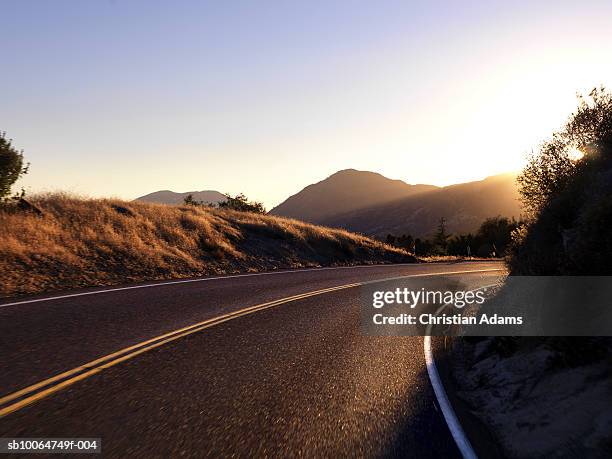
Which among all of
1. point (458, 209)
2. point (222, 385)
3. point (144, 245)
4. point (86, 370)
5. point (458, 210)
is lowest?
point (222, 385)

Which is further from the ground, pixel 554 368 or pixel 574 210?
pixel 574 210

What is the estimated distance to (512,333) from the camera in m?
8.09

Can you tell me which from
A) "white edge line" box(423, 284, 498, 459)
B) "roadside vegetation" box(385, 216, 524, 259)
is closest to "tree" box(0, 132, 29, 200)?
"white edge line" box(423, 284, 498, 459)

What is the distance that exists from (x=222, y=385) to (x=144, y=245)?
644 inches

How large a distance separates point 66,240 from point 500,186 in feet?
608

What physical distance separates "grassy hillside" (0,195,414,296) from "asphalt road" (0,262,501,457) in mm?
5122

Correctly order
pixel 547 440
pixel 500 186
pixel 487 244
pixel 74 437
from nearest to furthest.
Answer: pixel 74 437 < pixel 547 440 < pixel 487 244 < pixel 500 186

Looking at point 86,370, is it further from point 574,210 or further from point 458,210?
point 458,210

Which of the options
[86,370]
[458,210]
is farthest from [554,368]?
[458,210]

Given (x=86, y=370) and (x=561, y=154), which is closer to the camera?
(x=86, y=370)

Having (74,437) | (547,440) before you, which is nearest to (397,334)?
(547,440)

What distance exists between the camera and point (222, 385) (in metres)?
6.02

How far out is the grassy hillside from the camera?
15.9m

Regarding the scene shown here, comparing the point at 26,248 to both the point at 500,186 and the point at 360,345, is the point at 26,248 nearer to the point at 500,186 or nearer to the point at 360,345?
the point at 360,345
